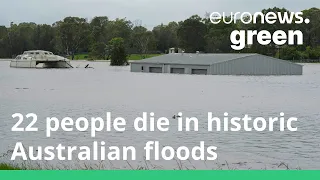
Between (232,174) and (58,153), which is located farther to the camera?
(58,153)

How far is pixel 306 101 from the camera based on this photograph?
3622 cm

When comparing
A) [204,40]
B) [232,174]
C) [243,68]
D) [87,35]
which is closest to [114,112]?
[232,174]

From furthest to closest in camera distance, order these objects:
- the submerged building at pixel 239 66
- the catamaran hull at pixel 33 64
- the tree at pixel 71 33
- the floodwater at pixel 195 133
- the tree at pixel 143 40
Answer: the tree at pixel 71 33
the tree at pixel 143 40
the catamaran hull at pixel 33 64
the submerged building at pixel 239 66
the floodwater at pixel 195 133

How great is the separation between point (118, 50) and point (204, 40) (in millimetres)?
30254

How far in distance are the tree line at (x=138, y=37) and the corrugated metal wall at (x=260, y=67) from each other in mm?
42715

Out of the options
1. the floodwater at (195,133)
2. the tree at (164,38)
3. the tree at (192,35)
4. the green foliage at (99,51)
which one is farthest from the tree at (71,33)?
the floodwater at (195,133)

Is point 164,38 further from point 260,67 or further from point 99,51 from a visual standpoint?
point 260,67

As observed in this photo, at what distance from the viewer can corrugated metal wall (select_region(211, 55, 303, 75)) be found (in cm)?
7781

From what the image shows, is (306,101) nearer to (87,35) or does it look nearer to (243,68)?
(243,68)

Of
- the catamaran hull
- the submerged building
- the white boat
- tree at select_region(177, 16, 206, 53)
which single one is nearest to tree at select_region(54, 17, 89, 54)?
tree at select_region(177, 16, 206, 53)

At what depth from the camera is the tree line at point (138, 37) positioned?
128 metres

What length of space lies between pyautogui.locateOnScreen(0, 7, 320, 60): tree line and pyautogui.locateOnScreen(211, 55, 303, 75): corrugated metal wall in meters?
42.7

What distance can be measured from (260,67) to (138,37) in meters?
75.1

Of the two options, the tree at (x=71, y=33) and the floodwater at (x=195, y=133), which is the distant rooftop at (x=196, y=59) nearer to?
the floodwater at (x=195, y=133)
